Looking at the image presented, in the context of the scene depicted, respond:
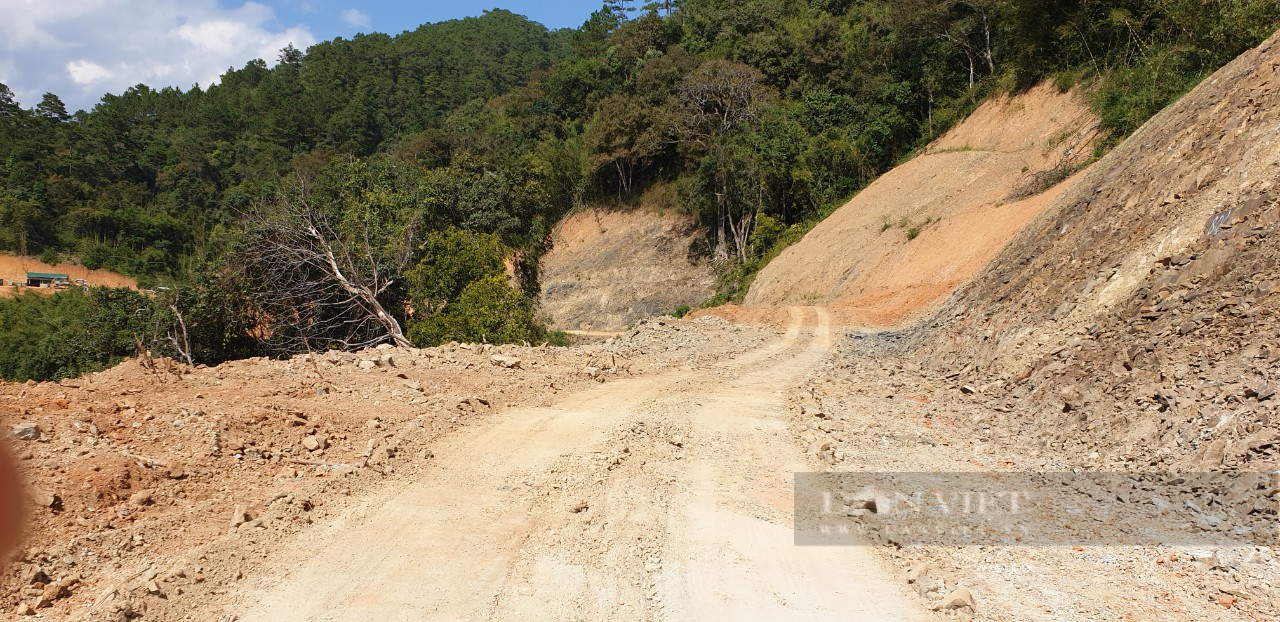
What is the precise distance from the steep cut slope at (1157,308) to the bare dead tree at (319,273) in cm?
1181

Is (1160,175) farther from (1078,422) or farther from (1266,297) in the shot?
(1078,422)

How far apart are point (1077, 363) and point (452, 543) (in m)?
7.16

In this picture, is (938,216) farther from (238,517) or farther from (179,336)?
(238,517)

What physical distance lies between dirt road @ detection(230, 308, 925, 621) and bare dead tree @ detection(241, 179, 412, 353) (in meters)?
9.77

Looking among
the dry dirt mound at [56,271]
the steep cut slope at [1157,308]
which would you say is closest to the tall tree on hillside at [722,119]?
the steep cut slope at [1157,308]

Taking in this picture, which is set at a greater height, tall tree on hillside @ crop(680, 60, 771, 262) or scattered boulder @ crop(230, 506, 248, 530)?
tall tree on hillside @ crop(680, 60, 771, 262)

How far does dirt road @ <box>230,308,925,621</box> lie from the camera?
448 centimetres

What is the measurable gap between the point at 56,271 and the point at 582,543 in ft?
225

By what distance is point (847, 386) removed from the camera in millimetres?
11469

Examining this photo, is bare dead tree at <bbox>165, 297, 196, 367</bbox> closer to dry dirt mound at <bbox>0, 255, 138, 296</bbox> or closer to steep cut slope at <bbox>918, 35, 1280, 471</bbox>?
steep cut slope at <bbox>918, 35, 1280, 471</bbox>

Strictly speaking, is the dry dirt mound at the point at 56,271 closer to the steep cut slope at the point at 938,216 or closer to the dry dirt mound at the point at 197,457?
the steep cut slope at the point at 938,216

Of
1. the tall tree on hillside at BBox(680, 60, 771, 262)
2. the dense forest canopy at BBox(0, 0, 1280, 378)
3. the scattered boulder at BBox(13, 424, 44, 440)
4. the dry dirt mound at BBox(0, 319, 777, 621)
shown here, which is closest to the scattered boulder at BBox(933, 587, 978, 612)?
the dry dirt mound at BBox(0, 319, 777, 621)

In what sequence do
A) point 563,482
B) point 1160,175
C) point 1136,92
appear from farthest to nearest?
point 1136,92, point 1160,175, point 563,482

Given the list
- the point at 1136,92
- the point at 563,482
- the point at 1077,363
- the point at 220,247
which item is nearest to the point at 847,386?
the point at 1077,363
